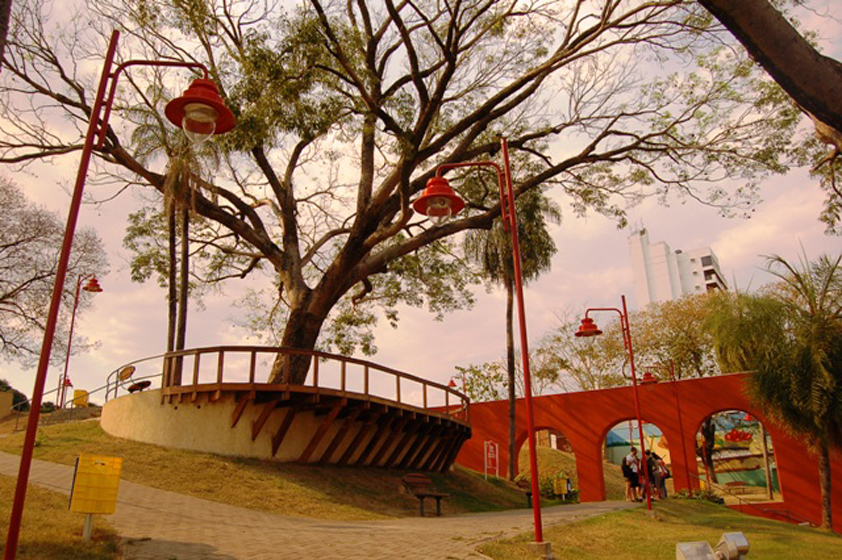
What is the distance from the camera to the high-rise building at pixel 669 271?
290ft

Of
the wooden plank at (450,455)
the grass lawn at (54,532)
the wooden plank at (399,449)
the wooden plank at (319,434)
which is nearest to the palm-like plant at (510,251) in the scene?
the wooden plank at (450,455)

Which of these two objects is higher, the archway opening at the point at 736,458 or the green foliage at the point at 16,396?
the green foliage at the point at 16,396

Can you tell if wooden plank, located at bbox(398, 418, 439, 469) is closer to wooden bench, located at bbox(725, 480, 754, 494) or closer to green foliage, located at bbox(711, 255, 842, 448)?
green foliage, located at bbox(711, 255, 842, 448)

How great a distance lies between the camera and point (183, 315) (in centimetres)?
1941

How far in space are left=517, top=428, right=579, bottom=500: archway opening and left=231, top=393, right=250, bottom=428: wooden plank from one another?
13.8 metres

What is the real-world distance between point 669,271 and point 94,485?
296 feet

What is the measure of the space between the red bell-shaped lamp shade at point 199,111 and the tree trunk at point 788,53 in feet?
15.1

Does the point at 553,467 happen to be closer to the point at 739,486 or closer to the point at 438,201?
the point at 739,486

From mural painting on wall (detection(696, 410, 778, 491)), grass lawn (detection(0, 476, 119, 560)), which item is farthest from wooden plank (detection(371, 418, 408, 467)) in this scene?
mural painting on wall (detection(696, 410, 778, 491))

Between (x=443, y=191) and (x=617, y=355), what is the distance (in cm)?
3278

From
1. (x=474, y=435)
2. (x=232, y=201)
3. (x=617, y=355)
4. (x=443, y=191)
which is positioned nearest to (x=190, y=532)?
(x=443, y=191)

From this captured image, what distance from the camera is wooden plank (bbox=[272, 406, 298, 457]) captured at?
1666 centimetres

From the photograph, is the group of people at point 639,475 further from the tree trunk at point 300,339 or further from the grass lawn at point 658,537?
the tree trunk at point 300,339

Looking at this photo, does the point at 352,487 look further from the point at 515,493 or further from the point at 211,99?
the point at 211,99
